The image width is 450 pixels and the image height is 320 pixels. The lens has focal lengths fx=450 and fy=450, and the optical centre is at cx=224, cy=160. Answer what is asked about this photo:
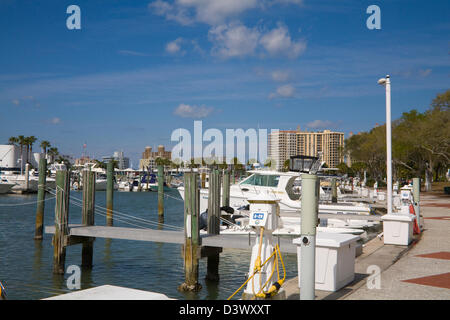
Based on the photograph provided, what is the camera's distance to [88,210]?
51.4 ft

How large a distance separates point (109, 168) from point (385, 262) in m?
24.4

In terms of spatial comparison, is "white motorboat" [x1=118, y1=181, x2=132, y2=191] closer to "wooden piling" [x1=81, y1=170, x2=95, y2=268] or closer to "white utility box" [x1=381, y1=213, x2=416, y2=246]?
"wooden piling" [x1=81, y1=170, x2=95, y2=268]

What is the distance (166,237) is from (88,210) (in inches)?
147

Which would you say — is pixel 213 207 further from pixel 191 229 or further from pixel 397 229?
pixel 397 229

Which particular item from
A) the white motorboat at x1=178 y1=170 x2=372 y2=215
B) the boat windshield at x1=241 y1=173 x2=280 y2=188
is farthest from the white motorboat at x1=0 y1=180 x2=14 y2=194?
the boat windshield at x1=241 y1=173 x2=280 y2=188

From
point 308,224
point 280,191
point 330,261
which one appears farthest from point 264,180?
point 308,224

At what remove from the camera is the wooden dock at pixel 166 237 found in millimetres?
12188

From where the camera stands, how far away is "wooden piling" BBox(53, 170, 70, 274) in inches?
567

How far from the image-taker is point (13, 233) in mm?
26656

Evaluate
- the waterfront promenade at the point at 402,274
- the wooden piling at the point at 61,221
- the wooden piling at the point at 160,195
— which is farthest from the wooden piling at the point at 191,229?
the wooden piling at the point at 160,195

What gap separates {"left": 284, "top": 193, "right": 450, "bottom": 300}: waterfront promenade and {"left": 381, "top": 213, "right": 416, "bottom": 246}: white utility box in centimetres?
25

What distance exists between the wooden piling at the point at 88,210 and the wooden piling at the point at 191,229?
4791mm
